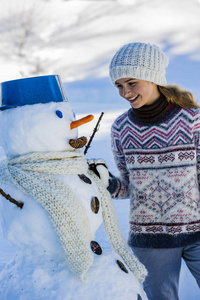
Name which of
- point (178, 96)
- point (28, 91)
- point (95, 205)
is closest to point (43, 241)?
point (95, 205)

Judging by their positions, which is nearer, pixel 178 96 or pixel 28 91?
pixel 28 91

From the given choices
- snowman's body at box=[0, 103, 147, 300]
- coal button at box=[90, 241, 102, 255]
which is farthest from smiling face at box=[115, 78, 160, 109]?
coal button at box=[90, 241, 102, 255]

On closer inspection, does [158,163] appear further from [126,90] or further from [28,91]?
[28,91]

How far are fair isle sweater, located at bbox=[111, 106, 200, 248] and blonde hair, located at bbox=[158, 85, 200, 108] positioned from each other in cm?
3

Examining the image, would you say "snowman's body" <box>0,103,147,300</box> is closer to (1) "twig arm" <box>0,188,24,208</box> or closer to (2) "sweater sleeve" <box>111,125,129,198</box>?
(1) "twig arm" <box>0,188,24,208</box>

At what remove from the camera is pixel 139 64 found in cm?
150

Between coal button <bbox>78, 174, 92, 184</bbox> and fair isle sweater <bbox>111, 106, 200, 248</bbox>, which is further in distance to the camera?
fair isle sweater <bbox>111, 106, 200, 248</bbox>

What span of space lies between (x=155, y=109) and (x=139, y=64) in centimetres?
20

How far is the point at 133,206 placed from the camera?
1.64 metres

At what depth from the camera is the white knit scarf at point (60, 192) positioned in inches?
46.7

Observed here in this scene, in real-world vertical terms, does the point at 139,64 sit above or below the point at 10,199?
above

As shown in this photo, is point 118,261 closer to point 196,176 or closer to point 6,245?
point 196,176

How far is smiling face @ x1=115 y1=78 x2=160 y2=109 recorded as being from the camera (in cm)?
151

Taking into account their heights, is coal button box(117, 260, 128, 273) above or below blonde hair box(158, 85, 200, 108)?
below
